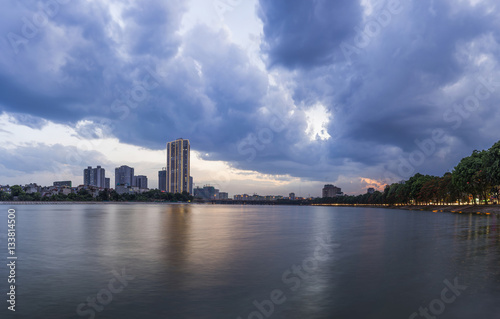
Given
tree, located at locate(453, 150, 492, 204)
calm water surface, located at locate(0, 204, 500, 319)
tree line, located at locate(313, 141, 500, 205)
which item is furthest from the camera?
tree, located at locate(453, 150, 492, 204)

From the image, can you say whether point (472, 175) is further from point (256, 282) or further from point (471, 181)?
point (256, 282)

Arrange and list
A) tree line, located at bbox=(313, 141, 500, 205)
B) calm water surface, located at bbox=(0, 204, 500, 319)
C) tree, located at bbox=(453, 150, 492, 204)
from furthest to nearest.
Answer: tree, located at bbox=(453, 150, 492, 204) → tree line, located at bbox=(313, 141, 500, 205) → calm water surface, located at bbox=(0, 204, 500, 319)

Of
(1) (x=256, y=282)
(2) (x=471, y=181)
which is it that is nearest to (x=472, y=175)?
(2) (x=471, y=181)

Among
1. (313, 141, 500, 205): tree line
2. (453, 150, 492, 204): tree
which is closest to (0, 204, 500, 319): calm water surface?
(313, 141, 500, 205): tree line

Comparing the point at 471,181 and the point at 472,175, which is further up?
the point at 472,175

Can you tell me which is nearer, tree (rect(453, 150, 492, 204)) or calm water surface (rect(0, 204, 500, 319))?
calm water surface (rect(0, 204, 500, 319))

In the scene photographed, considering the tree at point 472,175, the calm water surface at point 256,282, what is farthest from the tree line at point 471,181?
the calm water surface at point 256,282

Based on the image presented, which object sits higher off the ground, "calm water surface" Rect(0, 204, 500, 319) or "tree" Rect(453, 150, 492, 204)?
"tree" Rect(453, 150, 492, 204)

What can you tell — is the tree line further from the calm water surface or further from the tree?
the calm water surface

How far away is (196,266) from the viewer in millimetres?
24922

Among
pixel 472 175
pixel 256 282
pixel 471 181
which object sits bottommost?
pixel 256 282

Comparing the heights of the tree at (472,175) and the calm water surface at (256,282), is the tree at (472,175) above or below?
above

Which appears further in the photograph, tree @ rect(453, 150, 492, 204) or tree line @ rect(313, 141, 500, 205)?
tree @ rect(453, 150, 492, 204)

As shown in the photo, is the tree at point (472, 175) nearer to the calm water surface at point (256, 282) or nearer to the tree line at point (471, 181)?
the tree line at point (471, 181)
